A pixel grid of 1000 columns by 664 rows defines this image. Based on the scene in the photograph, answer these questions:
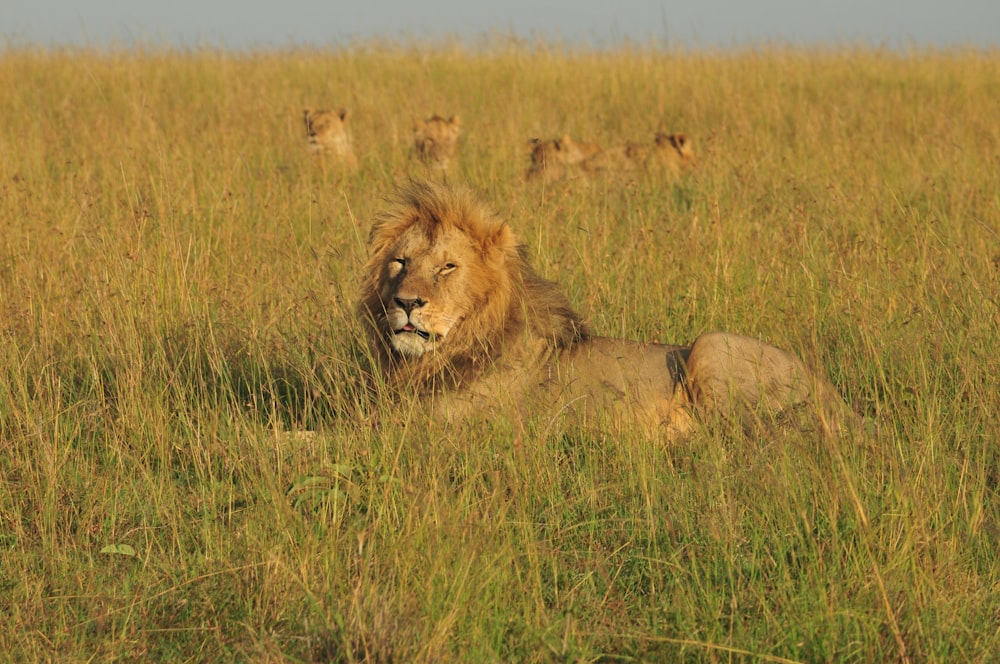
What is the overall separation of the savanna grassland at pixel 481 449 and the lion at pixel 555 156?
10.6 inches

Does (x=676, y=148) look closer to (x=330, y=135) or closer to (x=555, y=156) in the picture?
(x=555, y=156)

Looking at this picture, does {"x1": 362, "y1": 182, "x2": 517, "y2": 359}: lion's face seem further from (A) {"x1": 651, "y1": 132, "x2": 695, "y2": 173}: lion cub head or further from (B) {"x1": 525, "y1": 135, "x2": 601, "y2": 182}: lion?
(A) {"x1": 651, "y1": 132, "x2": 695, "y2": 173}: lion cub head

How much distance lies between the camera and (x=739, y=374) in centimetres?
425

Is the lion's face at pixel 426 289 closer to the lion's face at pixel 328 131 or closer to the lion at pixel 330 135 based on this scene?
the lion at pixel 330 135

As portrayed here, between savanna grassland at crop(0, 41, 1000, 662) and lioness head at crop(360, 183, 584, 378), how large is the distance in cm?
28

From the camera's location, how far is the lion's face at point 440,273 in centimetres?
415

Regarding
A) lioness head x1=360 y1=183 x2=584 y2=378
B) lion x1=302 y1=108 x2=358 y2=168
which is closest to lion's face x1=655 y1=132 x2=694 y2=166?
lion x1=302 y1=108 x2=358 y2=168

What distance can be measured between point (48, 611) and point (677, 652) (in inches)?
61.8

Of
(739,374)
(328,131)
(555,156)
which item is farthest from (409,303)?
(328,131)

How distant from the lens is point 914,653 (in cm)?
261

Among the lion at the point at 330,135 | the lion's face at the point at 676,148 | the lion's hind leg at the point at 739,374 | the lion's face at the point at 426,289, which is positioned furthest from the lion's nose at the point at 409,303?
the lion's face at the point at 676,148

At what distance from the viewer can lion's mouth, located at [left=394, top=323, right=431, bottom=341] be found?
4113mm

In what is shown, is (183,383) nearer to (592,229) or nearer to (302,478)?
(302,478)

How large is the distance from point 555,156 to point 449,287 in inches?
193
